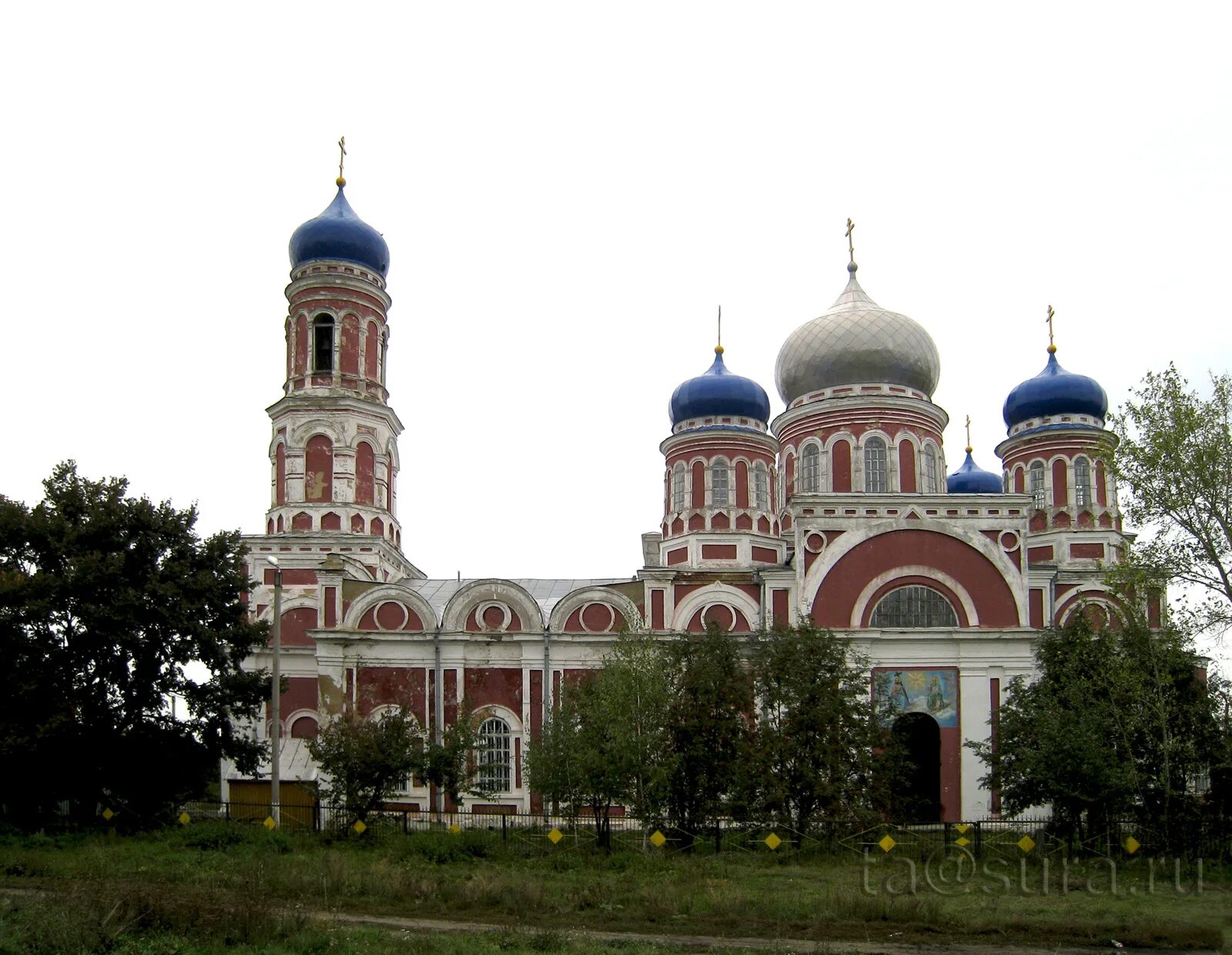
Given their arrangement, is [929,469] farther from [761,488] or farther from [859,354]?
[761,488]

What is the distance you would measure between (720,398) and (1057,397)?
1018cm

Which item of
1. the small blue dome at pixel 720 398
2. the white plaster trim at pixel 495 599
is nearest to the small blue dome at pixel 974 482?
the small blue dome at pixel 720 398

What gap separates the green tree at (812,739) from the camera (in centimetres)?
2452

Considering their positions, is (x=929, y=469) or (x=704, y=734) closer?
(x=704, y=734)

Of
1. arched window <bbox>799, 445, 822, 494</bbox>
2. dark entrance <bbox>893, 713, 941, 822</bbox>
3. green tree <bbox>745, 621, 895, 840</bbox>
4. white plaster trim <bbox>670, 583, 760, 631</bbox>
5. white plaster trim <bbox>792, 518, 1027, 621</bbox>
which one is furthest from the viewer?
arched window <bbox>799, 445, 822, 494</bbox>

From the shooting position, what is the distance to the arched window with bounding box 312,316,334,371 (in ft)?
117

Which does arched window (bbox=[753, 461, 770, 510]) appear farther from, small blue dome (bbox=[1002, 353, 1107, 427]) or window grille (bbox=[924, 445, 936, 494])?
small blue dome (bbox=[1002, 353, 1107, 427])

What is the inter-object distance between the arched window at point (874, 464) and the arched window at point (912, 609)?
4406mm

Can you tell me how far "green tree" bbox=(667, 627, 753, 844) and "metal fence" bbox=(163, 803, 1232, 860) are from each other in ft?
1.40

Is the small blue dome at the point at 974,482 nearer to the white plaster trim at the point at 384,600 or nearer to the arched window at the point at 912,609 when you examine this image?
the arched window at the point at 912,609

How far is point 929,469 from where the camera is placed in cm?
3631

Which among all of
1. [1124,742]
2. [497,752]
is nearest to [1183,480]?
[1124,742]

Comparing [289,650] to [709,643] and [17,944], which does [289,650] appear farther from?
[17,944]

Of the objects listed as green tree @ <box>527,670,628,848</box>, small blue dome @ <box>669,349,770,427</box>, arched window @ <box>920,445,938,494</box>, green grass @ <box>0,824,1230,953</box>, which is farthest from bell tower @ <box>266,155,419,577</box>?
arched window @ <box>920,445,938,494</box>
